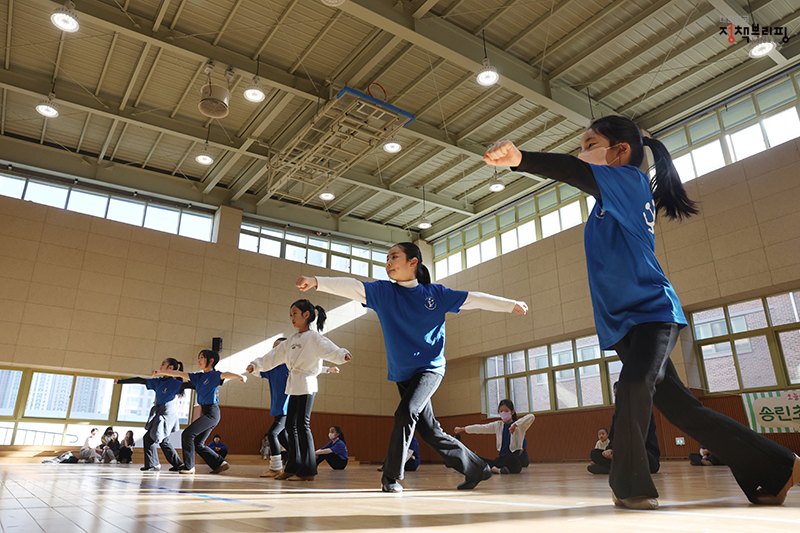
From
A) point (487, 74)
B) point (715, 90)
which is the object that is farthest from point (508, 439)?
point (715, 90)

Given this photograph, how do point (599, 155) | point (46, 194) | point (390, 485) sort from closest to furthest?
1. point (599, 155)
2. point (390, 485)
3. point (46, 194)

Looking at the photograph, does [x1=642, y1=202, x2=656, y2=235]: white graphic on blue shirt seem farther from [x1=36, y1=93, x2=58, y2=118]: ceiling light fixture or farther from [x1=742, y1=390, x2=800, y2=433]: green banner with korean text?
[x1=36, y1=93, x2=58, y2=118]: ceiling light fixture

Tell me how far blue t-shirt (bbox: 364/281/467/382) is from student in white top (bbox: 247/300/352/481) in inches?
68.1

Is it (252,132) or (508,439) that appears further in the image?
(252,132)

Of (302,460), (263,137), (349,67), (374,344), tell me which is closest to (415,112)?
(349,67)

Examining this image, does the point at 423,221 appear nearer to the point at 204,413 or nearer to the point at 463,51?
the point at 463,51

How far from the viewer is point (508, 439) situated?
7.77 m

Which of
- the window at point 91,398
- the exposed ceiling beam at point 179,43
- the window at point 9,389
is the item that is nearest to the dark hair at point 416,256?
Result: the exposed ceiling beam at point 179,43

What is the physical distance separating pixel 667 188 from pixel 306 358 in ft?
13.3

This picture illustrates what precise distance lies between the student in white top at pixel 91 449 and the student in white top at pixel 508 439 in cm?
994

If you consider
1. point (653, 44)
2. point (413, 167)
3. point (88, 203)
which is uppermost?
point (653, 44)

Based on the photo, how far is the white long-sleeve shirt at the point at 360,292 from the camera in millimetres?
3664

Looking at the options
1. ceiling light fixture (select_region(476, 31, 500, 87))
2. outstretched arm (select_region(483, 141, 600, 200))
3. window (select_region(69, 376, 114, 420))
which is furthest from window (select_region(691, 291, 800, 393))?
window (select_region(69, 376, 114, 420))

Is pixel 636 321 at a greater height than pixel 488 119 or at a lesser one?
lesser
